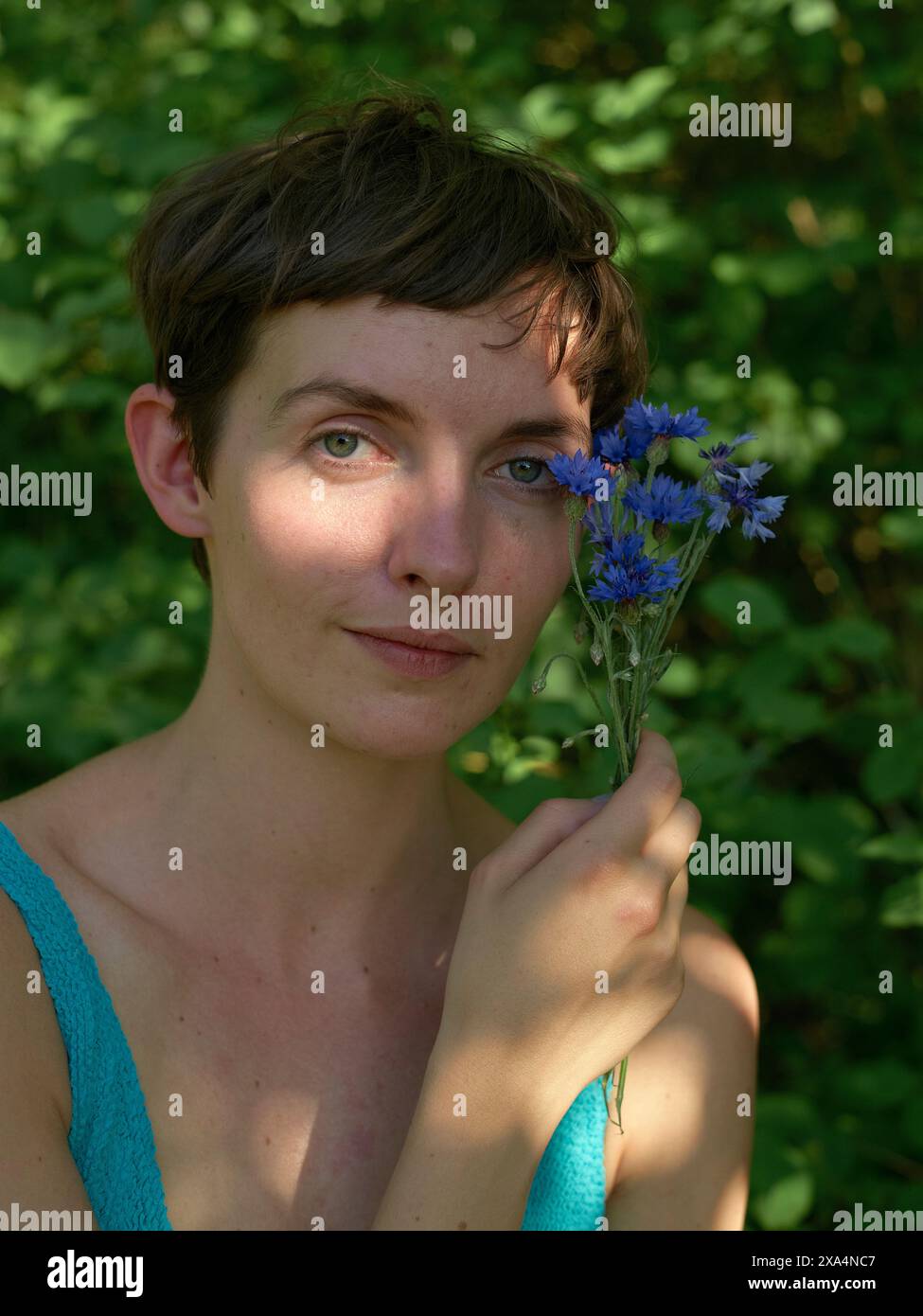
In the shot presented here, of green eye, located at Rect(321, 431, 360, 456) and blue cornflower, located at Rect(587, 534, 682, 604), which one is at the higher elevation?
green eye, located at Rect(321, 431, 360, 456)

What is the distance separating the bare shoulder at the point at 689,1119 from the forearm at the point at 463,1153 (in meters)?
0.35

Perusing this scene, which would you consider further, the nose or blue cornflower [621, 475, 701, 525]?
the nose

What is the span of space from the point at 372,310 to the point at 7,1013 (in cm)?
88

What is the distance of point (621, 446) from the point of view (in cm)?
154

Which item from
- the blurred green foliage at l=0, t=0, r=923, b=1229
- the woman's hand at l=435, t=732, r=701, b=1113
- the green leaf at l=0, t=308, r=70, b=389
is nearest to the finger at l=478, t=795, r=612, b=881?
the woman's hand at l=435, t=732, r=701, b=1113

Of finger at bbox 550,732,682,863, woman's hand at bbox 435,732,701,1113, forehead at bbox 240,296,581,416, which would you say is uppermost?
forehead at bbox 240,296,581,416

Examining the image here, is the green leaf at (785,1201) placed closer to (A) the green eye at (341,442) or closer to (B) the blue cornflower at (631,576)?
(B) the blue cornflower at (631,576)

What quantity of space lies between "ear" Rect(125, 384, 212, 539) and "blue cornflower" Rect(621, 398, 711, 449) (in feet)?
1.93

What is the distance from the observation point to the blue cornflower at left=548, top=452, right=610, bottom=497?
1472 mm

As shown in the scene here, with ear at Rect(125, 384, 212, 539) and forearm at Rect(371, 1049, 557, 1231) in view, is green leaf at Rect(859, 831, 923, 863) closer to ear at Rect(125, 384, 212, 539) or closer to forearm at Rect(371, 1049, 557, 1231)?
forearm at Rect(371, 1049, 557, 1231)

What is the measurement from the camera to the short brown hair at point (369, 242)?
1.61m

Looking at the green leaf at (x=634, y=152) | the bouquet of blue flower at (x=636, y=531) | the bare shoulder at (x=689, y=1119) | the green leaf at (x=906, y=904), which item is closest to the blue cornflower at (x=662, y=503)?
the bouquet of blue flower at (x=636, y=531)

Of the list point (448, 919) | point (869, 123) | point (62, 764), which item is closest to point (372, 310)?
point (448, 919)

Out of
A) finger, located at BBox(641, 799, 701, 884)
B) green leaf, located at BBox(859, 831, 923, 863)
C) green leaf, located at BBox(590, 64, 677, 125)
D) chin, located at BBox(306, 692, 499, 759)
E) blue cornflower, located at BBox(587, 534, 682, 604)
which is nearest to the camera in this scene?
blue cornflower, located at BBox(587, 534, 682, 604)
